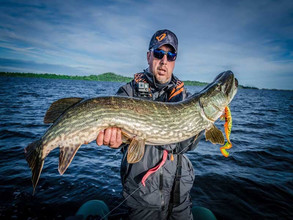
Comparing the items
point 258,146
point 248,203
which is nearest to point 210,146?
point 258,146

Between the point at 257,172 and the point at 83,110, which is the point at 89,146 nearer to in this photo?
the point at 83,110

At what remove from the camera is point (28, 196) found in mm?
3229

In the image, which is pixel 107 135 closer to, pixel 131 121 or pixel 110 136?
pixel 110 136

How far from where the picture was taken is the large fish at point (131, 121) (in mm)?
1785

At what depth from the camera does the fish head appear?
7.22 feet

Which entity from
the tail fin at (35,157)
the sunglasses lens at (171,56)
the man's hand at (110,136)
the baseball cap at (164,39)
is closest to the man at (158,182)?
the man's hand at (110,136)

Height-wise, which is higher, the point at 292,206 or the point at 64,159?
the point at 64,159

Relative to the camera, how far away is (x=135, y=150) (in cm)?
190

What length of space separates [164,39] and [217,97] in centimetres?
124

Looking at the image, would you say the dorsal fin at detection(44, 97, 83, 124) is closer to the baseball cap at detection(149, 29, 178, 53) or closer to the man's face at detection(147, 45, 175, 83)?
the man's face at detection(147, 45, 175, 83)

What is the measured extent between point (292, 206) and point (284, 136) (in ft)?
20.3

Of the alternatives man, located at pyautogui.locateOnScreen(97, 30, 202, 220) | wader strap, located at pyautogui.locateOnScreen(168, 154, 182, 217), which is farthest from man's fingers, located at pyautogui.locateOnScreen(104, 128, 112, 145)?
wader strap, located at pyautogui.locateOnScreen(168, 154, 182, 217)

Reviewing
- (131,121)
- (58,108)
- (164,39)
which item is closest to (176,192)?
(131,121)

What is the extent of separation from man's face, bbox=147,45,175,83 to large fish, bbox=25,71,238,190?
1.98 feet
